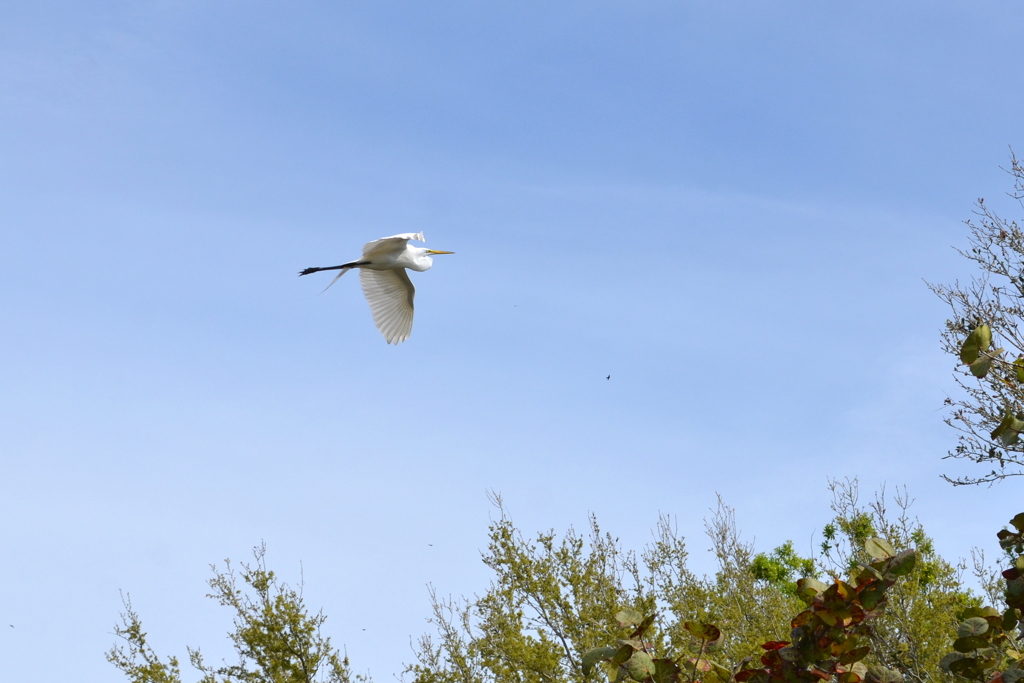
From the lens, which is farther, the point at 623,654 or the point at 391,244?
the point at 391,244

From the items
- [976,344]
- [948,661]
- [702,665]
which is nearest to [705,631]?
[702,665]

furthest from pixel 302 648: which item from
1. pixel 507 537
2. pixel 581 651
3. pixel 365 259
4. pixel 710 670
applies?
pixel 710 670

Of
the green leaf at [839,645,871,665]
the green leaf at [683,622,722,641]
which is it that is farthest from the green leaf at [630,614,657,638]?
the green leaf at [839,645,871,665]

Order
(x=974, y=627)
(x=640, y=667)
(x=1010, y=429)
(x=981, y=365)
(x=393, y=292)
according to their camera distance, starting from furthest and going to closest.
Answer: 1. (x=393, y=292)
2. (x=1010, y=429)
3. (x=981, y=365)
4. (x=974, y=627)
5. (x=640, y=667)

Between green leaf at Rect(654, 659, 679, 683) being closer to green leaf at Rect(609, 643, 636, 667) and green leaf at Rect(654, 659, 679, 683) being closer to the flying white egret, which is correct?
green leaf at Rect(609, 643, 636, 667)

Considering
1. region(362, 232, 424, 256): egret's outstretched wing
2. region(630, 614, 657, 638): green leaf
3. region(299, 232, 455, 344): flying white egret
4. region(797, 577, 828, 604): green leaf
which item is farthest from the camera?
region(299, 232, 455, 344): flying white egret

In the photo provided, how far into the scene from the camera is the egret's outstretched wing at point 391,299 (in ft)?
39.4

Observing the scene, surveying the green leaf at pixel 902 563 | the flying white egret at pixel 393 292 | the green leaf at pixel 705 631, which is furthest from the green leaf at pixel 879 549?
the flying white egret at pixel 393 292

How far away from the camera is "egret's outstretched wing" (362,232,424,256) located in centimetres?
1067

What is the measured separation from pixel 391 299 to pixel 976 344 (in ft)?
31.5

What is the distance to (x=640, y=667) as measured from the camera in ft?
8.97

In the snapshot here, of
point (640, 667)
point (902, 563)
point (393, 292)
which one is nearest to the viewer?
point (902, 563)

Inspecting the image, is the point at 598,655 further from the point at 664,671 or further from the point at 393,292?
the point at 393,292

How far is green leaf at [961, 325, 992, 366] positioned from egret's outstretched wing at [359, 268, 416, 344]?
9311mm
